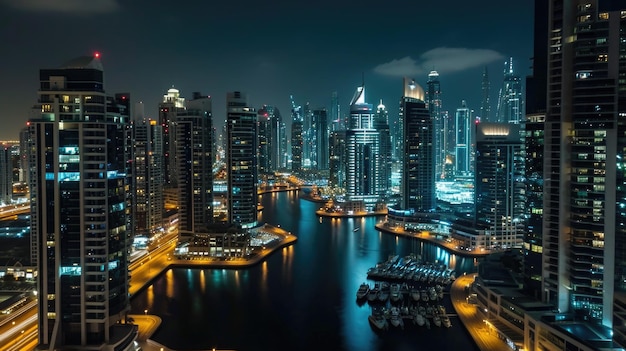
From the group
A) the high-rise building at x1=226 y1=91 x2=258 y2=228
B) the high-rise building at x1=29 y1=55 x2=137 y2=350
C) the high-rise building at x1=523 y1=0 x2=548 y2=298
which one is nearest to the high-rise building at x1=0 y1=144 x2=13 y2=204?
the high-rise building at x1=226 y1=91 x2=258 y2=228

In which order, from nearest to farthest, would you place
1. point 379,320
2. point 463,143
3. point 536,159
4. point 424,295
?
point 379,320 < point 536,159 < point 424,295 < point 463,143

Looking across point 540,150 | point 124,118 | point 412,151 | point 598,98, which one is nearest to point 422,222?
point 412,151

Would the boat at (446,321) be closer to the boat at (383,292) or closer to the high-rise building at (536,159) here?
the high-rise building at (536,159)

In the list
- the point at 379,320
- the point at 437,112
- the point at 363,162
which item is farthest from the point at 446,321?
the point at 437,112

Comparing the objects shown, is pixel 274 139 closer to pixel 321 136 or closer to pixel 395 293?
pixel 321 136

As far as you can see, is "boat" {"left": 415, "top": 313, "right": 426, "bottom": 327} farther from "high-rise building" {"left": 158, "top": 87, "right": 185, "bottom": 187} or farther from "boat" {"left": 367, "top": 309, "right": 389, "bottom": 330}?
"high-rise building" {"left": 158, "top": 87, "right": 185, "bottom": 187}
